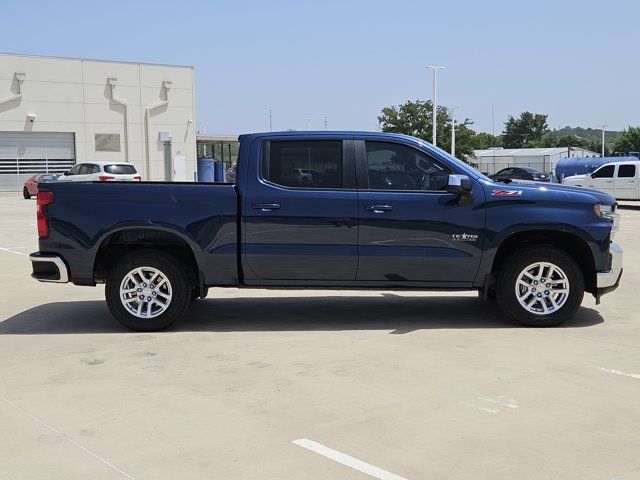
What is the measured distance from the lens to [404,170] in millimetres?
8227

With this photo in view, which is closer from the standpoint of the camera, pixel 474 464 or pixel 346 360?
pixel 474 464

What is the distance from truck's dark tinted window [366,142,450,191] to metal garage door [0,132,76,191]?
143 ft

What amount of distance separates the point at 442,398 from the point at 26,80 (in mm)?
46643

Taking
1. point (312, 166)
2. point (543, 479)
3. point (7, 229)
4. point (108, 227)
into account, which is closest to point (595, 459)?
point (543, 479)

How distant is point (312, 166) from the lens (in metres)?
8.24

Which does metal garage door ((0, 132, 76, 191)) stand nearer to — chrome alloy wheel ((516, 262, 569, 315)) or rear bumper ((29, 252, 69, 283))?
rear bumper ((29, 252, 69, 283))

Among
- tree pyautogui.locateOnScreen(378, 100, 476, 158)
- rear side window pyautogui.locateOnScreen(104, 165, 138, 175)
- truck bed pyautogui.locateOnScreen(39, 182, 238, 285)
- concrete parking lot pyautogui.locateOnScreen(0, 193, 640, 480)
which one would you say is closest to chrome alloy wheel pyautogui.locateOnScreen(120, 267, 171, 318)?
concrete parking lot pyautogui.locateOnScreen(0, 193, 640, 480)

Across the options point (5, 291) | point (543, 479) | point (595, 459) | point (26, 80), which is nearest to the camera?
point (543, 479)

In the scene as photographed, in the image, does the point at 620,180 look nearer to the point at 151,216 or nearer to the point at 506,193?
the point at 506,193

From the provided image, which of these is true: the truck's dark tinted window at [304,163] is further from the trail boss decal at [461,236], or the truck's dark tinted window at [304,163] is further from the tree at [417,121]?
the tree at [417,121]

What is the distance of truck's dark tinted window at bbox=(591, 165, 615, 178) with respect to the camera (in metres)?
30.8

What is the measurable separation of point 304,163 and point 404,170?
1.01 metres

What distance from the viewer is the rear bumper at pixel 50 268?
26.7 feet

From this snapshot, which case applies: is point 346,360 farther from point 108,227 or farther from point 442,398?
point 108,227
